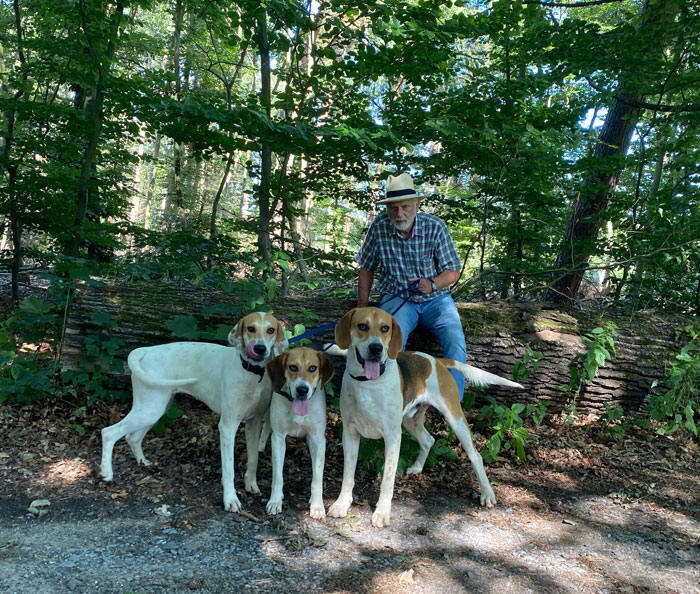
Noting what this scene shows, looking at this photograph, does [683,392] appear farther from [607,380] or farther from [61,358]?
[61,358]

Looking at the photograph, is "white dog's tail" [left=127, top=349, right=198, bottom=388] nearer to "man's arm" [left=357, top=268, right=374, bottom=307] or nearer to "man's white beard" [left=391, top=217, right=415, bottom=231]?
"man's arm" [left=357, top=268, right=374, bottom=307]

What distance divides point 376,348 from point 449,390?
0.94 metres

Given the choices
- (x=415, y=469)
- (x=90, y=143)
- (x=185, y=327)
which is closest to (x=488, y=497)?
(x=415, y=469)

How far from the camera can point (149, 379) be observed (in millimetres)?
3701

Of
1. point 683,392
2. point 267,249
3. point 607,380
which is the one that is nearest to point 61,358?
point 267,249

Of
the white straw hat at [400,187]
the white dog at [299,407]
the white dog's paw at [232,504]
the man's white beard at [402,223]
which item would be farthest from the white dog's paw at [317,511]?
the white straw hat at [400,187]

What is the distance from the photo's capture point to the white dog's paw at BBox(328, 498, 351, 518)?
341 centimetres

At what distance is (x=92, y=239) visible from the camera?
7.12 metres

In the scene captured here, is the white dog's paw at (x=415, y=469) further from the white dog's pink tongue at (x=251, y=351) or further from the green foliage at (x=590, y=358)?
the green foliage at (x=590, y=358)

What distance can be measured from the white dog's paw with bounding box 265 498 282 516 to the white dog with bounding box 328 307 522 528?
0.36 meters

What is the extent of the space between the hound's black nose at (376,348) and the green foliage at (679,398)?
3.43 meters

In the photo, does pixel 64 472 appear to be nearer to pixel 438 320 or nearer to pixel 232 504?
pixel 232 504

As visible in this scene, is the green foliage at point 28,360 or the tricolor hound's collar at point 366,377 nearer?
the tricolor hound's collar at point 366,377

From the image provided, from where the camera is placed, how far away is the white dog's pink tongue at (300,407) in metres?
3.20
